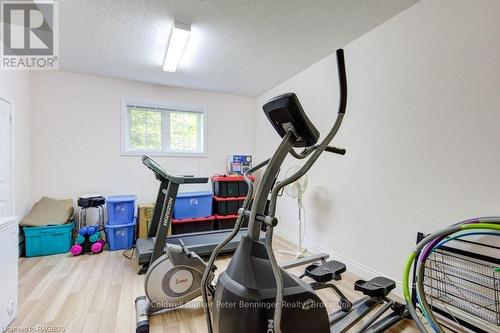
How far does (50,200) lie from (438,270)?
4.39 m

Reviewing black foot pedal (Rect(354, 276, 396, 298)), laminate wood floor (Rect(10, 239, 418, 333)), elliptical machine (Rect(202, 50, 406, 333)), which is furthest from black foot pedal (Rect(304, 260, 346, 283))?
elliptical machine (Rect(202, 50, 406, 333))

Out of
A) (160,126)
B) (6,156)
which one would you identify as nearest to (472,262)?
(160,126)

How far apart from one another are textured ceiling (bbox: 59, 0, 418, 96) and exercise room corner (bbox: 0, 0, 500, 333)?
0.07 feet

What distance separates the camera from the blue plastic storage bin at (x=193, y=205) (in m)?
3.48

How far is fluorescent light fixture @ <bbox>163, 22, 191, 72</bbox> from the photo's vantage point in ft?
7.34

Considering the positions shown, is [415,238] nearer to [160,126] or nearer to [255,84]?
[255,84]

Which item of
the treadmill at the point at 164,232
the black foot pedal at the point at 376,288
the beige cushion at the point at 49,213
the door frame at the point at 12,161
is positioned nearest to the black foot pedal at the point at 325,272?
the black foot pedal at the point at 376,288

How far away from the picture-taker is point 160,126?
3.99m

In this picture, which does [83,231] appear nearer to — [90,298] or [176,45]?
[90,298]

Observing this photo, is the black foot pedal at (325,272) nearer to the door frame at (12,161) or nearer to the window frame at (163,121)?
the window frame at (163,121)

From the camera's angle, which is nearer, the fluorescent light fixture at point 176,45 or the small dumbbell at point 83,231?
the fluorescent light fixture at point 176,45

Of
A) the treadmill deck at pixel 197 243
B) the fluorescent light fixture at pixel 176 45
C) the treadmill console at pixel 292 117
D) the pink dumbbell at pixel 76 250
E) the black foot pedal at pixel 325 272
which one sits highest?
the fluorescent light fixture at pixel 176 45

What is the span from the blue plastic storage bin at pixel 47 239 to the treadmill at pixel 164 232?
1073 millimetres

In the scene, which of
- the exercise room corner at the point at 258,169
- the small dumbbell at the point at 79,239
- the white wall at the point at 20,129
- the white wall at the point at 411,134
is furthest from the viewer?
the small dumbbell at the point at 79,239
